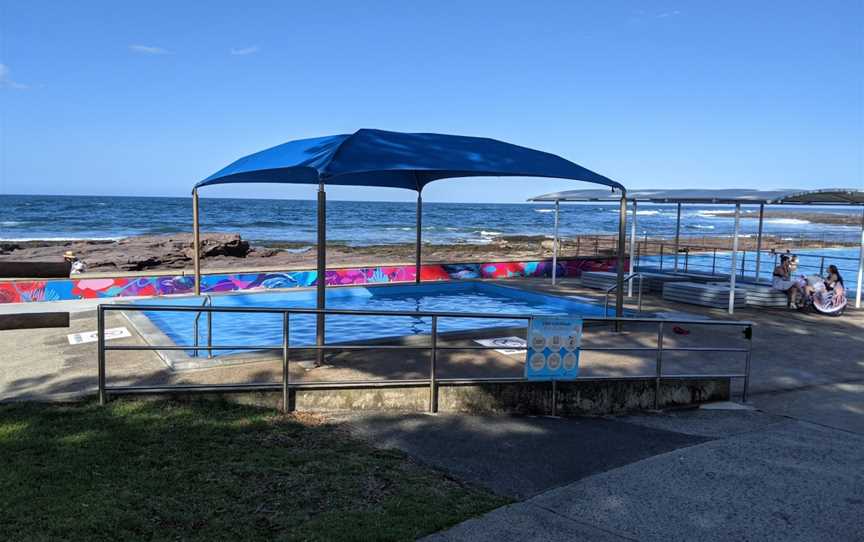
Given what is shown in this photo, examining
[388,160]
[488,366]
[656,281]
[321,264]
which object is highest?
[388,160]

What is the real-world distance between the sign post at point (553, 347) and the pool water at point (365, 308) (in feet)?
7.30

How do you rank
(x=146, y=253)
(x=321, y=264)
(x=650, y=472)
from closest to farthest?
(x=650, y=472) < (x=321, y=264) < (x=146, y=253)

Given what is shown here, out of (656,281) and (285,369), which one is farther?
(656,281)

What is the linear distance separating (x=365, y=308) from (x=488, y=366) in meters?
7.26

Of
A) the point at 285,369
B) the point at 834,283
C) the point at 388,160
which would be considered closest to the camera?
the point at 285,369

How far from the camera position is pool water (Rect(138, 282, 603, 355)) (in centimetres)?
1084

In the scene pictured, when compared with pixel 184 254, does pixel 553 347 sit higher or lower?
higher

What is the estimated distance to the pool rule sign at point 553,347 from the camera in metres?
6.43

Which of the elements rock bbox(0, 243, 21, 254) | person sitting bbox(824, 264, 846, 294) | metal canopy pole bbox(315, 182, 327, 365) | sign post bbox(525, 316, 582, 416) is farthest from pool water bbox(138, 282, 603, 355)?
rock bbox(0, 243, 21, 254)

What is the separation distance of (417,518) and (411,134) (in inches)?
242

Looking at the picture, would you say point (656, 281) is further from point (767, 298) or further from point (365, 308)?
point (365, 308)

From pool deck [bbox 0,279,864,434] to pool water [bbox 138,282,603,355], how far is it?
1395 mm

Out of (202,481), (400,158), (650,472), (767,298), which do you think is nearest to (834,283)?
(767,298)

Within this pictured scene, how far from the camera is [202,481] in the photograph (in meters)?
4.27
